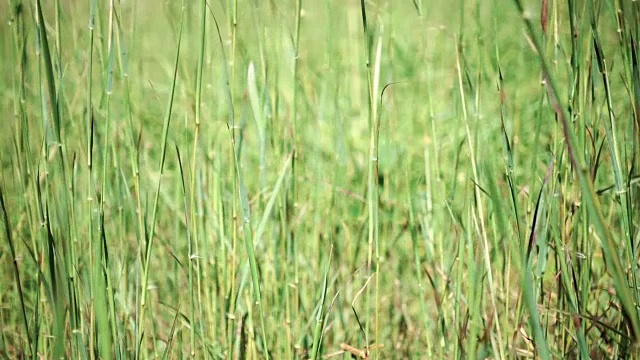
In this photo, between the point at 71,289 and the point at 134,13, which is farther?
the point at 134,13

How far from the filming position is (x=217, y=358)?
0.93m

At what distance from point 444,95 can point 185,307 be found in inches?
50.8

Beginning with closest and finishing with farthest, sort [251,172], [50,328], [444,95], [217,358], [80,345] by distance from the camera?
1. [80,345]
2. [217,358]
3. [50,328]
4. [251,172]
5. [444,95]

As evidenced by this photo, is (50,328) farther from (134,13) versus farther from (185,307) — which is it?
(134,13)

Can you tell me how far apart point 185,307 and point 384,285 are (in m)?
0.37

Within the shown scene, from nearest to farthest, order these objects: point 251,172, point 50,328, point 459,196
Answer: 1. point 50,328
2. point 459,196
3. point 251,172

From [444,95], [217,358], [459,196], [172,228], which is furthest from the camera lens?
[444,95]

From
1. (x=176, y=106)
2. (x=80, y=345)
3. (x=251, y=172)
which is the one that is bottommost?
(x=80, y=345)

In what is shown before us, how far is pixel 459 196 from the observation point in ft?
5.30

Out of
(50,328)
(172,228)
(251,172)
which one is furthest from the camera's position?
(251,172)

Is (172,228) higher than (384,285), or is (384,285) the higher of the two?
(172,228)

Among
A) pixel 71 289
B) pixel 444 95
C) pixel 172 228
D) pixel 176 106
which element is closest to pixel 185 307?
pixel 172 228

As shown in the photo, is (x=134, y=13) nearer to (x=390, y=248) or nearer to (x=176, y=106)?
(x=390, y=248)

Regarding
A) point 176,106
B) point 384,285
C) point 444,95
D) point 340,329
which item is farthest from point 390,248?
point 444,95
